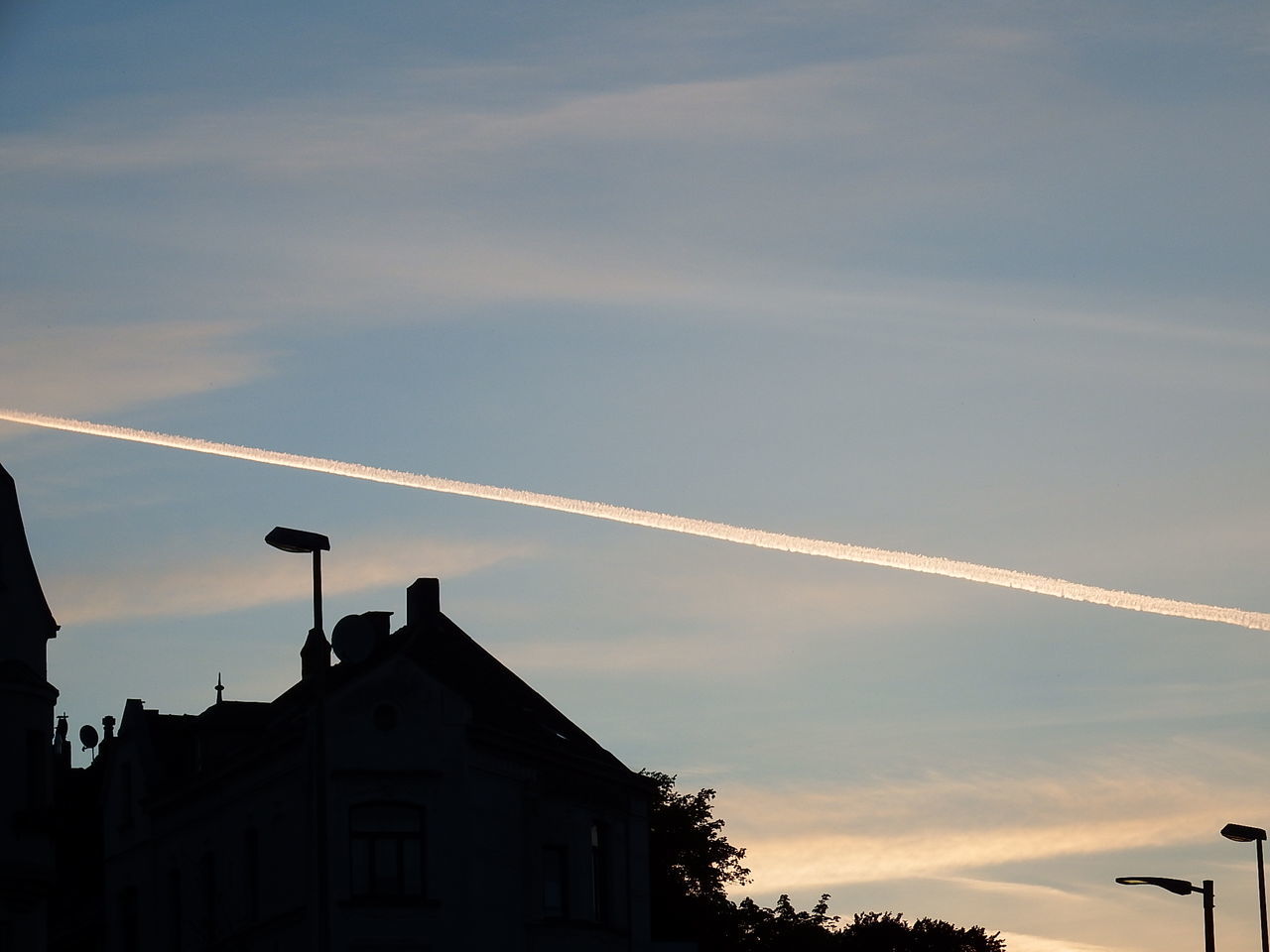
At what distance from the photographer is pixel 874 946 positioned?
9219cm

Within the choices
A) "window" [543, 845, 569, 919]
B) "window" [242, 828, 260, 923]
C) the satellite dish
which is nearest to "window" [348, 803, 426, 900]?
"window" [242, 828, 260, 923]

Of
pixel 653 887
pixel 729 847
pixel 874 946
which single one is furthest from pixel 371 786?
pixel 874 946

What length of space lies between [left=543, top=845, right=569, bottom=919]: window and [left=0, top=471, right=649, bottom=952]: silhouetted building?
4 centimetres

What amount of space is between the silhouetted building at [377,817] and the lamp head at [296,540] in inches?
481

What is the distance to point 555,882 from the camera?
50250 millimetres

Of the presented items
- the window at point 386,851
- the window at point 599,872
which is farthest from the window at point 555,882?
the window at point 386,851

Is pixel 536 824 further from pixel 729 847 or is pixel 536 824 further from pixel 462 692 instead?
pixel 729 847

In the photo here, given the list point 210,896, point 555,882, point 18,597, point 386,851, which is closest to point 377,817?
point 386,851

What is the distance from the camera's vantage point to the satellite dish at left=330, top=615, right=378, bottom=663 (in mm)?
37062

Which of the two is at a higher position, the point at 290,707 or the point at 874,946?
the point at 290,707

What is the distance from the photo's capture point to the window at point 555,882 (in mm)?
49812

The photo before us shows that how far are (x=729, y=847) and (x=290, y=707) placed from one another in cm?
3691

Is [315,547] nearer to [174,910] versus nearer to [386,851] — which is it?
[386,851]

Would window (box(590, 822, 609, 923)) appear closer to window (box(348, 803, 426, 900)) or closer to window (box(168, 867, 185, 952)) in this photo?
window (box(348, 803, 426, 900))
